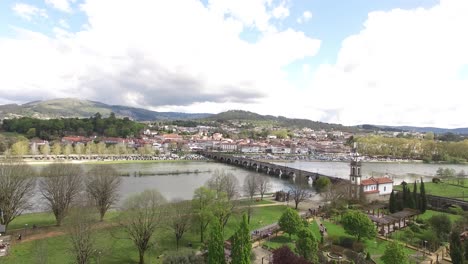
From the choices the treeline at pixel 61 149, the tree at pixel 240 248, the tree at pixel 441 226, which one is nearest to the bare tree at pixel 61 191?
the tree at pixel 240 248

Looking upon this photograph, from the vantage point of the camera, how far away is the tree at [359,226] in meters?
24.9

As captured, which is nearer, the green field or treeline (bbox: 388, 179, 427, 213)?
treeline (bbox: 388, 179, 427, 213)

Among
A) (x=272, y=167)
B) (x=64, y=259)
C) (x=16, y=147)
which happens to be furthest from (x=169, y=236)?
(x=16, y=147)

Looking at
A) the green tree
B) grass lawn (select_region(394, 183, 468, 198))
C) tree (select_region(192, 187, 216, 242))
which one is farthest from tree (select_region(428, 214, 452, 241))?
grass lawn (select_region(394, 183, 468, 198))

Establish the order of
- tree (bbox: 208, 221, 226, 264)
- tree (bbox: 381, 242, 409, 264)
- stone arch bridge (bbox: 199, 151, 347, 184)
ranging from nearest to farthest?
1. tree (bbox: 208, 221, 226, 264)
2. tree (bbox: 381, 242, 409, 264)
3. stone arch bridge (bbox: 199, 151, 347, 184)

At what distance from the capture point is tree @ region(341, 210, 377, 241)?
2486cm

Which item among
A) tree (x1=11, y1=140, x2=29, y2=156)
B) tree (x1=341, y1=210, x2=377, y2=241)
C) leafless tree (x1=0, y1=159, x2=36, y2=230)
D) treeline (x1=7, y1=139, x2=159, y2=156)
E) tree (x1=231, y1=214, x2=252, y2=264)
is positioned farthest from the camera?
treeline (x1=7, y1=139, x2=159, y2=156)

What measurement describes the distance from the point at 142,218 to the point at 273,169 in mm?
61443

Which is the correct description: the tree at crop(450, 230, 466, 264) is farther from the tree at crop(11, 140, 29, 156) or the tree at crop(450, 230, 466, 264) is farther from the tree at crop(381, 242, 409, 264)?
the tree at crop(11, 140, 29, 156)

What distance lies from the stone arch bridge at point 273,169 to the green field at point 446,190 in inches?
518

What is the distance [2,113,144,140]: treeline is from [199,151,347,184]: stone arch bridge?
4248 cm

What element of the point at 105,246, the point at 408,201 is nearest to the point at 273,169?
the point at 408,201

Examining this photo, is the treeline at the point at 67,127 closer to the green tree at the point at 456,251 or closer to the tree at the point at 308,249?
the tree at the point at 308,249

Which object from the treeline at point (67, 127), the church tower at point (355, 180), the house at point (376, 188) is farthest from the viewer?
the treeline at point (67, 127)
